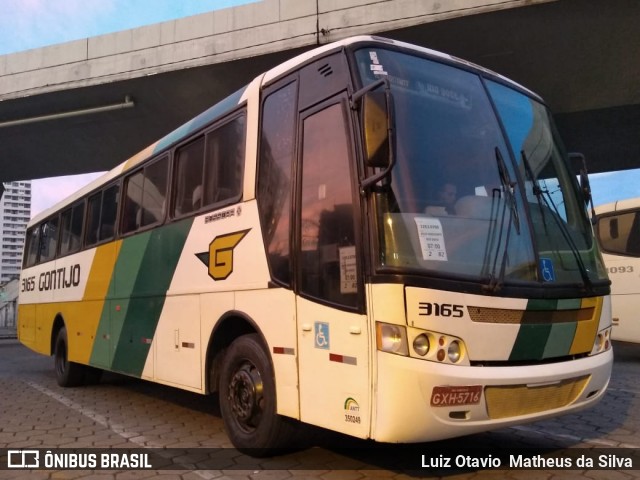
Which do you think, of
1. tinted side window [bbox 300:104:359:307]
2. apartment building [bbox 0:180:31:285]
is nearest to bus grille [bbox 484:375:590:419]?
tinted side window [bbox 300:104:359:307]

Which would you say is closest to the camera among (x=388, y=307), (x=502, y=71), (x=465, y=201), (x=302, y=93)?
(x=388, y=307)

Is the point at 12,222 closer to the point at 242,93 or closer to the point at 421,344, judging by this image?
the point at 242,93

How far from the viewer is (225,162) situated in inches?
210

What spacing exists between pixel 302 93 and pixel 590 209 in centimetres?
265

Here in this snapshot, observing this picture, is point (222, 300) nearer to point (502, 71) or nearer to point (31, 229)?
point (31, 229)

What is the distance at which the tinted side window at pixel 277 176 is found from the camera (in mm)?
4309

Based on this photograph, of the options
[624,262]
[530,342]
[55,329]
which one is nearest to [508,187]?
[530,342]

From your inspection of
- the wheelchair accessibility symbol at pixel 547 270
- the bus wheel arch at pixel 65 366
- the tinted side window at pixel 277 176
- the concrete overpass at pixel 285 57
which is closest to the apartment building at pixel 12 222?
the concrete overpass at pixel 285 57

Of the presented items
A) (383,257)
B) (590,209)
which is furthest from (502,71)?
(383,257)

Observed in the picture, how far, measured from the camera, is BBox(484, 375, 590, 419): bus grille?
11.5 ft

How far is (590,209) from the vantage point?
188 inches

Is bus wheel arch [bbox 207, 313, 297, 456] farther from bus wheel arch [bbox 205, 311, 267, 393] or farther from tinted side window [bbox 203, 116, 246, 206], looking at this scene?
tinted side window [bbox 203, 116, 246, 206]

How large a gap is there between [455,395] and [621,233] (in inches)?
354

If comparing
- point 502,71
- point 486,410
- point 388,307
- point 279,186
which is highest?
point 502,71
